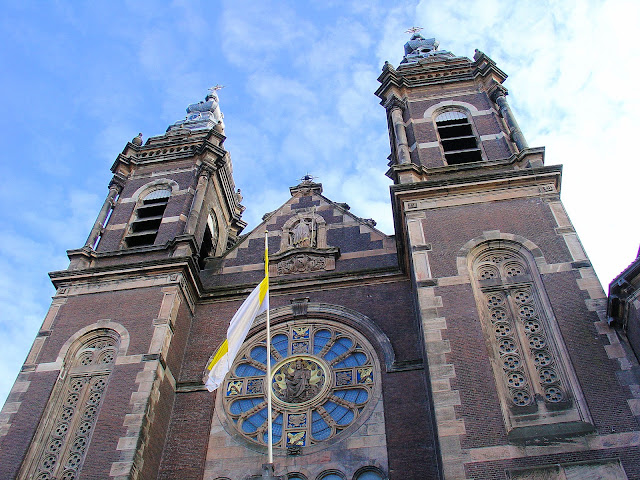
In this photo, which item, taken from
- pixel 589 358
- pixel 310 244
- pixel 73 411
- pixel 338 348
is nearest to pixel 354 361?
pixel 338 348

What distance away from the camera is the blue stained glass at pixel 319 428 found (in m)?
14.2

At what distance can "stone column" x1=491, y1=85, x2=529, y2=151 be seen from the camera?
18.9m

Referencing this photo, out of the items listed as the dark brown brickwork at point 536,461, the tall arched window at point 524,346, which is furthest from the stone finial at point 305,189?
the dark brown brickwork at point 536,461

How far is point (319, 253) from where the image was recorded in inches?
734

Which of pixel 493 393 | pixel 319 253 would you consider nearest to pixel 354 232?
pixel 319 253

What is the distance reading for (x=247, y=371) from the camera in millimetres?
16000

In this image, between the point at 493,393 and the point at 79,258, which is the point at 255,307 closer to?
the point at 493,393

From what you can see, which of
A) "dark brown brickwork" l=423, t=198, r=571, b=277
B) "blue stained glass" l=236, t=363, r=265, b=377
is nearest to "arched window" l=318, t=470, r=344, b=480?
"blue stained glass" l=236, t=363, r=265, b=377

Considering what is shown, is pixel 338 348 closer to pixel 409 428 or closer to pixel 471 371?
pixel 409 428

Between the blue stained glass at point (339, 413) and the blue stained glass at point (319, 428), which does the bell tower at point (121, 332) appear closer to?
the blue stained glass at point (319, 428)

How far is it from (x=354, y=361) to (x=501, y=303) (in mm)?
3609

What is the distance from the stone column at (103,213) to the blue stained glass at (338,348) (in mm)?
7909

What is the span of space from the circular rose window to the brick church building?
0.04 metres

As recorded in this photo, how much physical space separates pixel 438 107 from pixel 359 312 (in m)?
8.16
